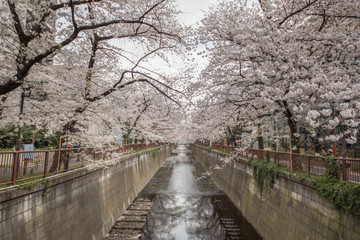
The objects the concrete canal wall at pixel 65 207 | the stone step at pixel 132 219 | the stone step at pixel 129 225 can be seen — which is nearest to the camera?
the concrete canal wall at pixel 65 207

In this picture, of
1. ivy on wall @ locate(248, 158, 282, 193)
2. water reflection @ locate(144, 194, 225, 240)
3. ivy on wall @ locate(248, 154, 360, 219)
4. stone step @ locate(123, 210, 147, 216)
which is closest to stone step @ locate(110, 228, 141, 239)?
water reflection @ locate(144, 194, 225, 240)

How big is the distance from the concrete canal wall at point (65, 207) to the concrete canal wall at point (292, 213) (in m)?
7.99

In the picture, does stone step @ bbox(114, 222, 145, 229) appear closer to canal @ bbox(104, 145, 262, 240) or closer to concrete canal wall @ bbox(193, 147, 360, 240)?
canal @ bbox(104, 145, 262, 240)

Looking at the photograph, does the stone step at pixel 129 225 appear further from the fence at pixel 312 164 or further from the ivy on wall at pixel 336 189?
the ivy on wall at pixel 336 189

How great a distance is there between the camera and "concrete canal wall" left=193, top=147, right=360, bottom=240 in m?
6.24

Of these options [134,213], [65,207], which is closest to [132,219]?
[134,213]

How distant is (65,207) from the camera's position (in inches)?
313

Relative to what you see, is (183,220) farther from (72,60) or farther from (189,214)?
(72,60)

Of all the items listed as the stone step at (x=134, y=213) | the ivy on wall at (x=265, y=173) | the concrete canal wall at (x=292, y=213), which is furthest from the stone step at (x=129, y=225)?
the ivy on wall at (x=265, y=173)

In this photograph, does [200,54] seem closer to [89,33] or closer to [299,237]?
[89,33]

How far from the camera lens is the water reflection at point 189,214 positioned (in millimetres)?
12450

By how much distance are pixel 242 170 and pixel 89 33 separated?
13.0 meters

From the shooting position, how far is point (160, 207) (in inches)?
683

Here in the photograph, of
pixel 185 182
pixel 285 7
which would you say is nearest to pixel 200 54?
pixel 285 7
